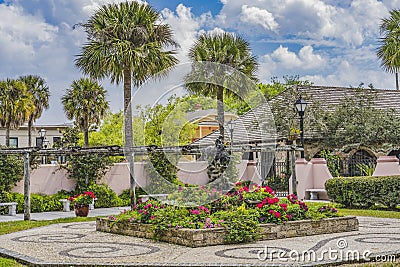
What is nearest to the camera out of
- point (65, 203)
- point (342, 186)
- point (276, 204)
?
point (276, 204)

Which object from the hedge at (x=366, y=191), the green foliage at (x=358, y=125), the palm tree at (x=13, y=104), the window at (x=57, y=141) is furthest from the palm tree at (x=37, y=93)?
the hedge at (x=366, y=191)

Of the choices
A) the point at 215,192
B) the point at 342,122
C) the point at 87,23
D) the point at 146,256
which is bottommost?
the point at 146,256

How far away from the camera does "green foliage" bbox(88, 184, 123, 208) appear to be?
77.0 feet

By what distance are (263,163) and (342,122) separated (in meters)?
4.56

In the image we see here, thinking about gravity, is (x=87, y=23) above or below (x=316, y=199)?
above

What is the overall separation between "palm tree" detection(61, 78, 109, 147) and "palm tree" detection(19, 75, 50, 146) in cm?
985

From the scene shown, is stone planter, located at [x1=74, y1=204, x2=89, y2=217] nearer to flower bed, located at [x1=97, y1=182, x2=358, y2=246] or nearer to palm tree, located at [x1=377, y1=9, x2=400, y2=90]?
flower bed, located at [x1=97, y1=182, x2=358, y2=246]

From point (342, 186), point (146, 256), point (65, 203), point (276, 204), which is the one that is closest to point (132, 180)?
point (65, 203)

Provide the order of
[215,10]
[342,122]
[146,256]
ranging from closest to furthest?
[146,256] < [215,10] < [342,122]

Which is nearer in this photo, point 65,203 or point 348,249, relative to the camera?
point 348,249

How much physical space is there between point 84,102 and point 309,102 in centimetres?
1328

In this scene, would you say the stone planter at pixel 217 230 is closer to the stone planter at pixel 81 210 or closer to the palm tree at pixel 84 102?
the stone planter at pixel 81 210

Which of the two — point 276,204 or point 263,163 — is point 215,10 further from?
point 276,204

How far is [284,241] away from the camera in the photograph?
11.3 m
